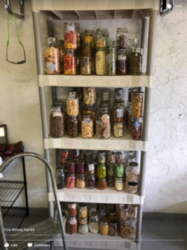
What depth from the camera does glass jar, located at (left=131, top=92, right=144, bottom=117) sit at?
1.45 meters

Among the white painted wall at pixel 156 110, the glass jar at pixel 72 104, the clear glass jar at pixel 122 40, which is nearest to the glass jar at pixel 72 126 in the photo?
the glass jar at pixel 72 104

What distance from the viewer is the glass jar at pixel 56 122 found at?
149 cm

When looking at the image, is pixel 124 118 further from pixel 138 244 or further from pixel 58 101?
pixel 138 244

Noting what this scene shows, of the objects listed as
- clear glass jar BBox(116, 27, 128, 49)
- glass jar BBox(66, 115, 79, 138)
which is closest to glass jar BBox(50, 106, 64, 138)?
glass jar BBox(66, 115, 79, 138)

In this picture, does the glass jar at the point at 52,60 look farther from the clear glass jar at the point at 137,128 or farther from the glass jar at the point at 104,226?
the glass jar at the point at 104,226

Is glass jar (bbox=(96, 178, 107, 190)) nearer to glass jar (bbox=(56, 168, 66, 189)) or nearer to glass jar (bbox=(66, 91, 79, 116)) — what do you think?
glass jar (bbox=(56, 168, 66, 189))

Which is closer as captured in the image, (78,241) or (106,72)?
(106,72)

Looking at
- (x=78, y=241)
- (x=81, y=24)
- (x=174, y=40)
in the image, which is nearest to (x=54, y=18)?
(x=81, y=24)

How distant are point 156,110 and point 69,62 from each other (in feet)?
2.50

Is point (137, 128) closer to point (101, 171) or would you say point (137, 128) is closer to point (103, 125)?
point (103, 125)

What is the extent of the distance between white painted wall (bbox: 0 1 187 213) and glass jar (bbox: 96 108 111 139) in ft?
1.47

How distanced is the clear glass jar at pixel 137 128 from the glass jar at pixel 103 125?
16 cm

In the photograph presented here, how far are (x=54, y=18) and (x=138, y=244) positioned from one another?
1.68 metres

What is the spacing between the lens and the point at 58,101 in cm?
171
